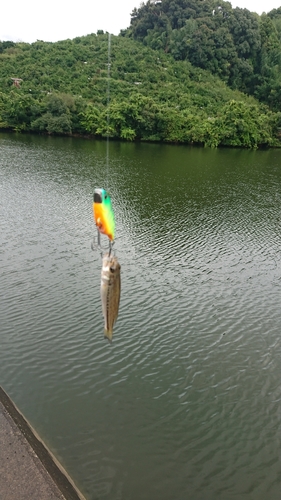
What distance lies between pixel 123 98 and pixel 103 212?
186 ft

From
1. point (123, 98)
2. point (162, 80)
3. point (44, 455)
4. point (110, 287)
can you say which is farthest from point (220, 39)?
point (110, 287)

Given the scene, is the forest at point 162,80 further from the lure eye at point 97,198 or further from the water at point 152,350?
the lure eye at point 97,198

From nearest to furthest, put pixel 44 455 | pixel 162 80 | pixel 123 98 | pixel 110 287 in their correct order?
pixel 110 287
pixel 44 455
pixel 123 98
pixel 162 80

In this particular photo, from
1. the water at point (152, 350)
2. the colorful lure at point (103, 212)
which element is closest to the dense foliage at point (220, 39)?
the water at point (152, 350)

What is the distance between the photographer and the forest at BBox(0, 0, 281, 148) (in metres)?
50.6

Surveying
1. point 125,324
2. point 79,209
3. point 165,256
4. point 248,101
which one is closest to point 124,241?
point 165,256

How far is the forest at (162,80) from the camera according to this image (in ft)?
166

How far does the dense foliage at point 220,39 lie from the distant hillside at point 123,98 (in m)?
2.88

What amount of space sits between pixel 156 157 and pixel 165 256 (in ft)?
80.6

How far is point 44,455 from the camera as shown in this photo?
579cm

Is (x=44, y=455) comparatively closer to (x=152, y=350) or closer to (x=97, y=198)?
(x=152, y=350)

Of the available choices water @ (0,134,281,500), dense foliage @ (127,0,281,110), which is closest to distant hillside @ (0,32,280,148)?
dense foliage @ (127,0,281,110)

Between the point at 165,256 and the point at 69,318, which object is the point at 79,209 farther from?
the point at 69,318

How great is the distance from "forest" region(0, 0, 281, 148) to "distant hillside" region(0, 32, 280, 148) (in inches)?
6.0
